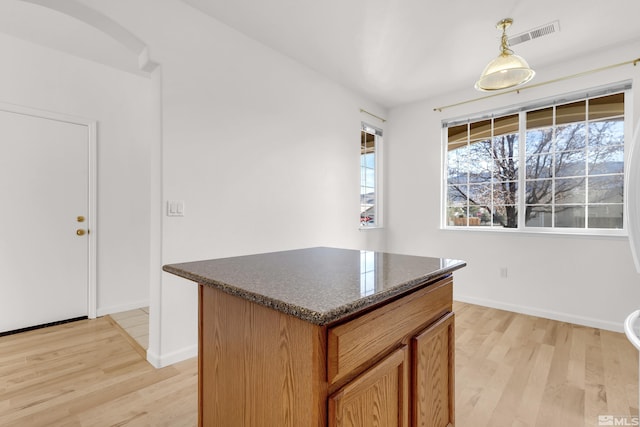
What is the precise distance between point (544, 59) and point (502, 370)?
2973 millimetres

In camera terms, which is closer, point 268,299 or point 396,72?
point 268,299

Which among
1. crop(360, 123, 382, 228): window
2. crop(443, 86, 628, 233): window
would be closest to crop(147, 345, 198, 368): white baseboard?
crop(360, 123, 382, 228): window

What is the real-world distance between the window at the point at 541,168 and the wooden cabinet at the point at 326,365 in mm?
2756

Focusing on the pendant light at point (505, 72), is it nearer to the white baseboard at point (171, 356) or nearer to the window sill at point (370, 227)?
the window sill at point (370, 227)

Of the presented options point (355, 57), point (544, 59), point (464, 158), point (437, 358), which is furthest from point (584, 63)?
point (437, 358)

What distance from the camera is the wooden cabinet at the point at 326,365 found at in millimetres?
801

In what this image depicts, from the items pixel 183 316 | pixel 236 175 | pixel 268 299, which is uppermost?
pixel 236 175

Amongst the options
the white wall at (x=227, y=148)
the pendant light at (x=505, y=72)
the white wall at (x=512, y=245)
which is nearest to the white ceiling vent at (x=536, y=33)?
the pendant light at (x=505, y=72)

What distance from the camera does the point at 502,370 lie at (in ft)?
7.11

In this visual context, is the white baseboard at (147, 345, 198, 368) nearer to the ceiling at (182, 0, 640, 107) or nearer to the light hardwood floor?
the light hardwood floor

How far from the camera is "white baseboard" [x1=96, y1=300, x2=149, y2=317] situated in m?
3.21

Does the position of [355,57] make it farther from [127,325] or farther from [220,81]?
[127,325]

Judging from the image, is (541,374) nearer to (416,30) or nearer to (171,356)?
(171,356)

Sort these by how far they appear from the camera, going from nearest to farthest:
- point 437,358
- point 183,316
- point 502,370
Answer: point 437,358 → point 502,370 → point 183,316
